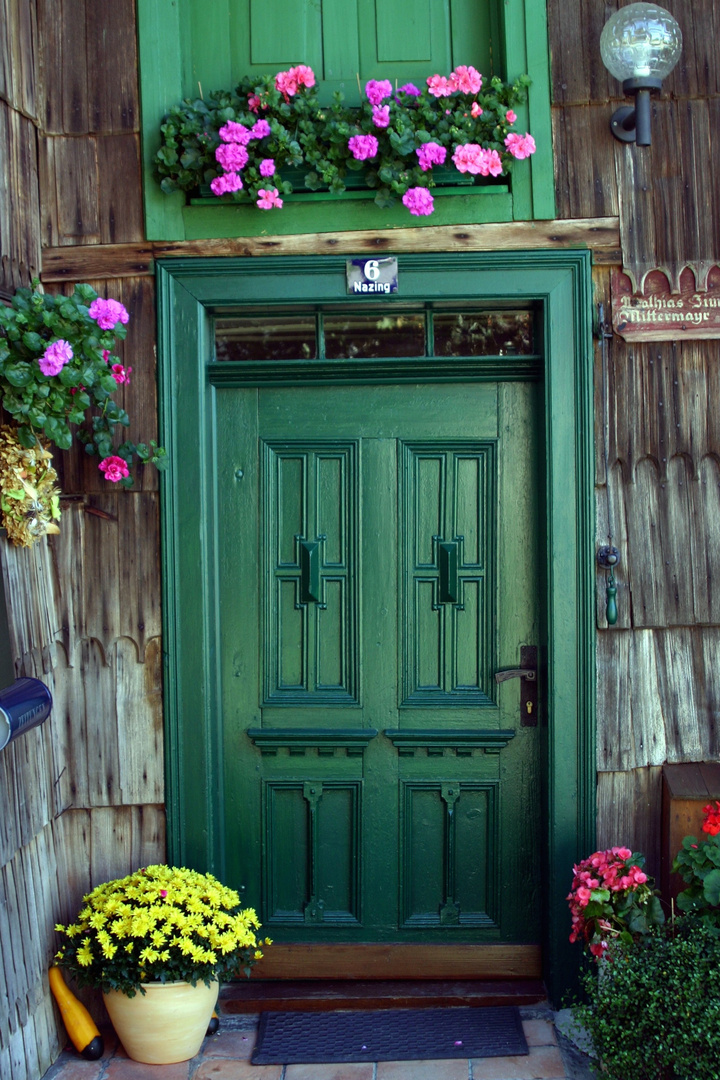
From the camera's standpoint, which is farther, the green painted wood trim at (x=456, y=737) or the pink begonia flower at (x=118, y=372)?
the green painted wood trim at (x=456, y=737)

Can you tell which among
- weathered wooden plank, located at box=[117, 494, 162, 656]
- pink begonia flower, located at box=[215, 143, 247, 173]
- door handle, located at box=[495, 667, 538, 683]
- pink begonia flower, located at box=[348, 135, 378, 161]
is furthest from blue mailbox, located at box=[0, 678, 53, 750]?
pink begonia flower, located at box=[348, 135, 378, 161]

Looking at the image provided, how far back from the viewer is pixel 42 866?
3607mm

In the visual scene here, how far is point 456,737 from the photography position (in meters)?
3.92

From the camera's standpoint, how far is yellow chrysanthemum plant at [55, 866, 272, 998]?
11.0 ft

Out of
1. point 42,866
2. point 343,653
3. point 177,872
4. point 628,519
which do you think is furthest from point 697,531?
point 42,866

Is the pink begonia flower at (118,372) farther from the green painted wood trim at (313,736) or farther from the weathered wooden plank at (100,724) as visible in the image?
the green painted wood trim at (313,736)

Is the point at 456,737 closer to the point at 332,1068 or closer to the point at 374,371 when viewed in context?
the point at 332,1068

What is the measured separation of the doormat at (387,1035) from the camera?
353cm

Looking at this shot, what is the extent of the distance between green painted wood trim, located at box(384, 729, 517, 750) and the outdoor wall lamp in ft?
7.49

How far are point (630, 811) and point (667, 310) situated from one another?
194 centimetres

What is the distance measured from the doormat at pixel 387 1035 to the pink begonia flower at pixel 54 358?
2.53 meters

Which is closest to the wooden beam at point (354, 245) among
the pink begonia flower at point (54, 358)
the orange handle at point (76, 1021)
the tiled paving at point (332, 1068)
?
the pink begonia flower at point (54, 358)

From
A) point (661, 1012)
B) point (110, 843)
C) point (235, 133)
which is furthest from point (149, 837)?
point (235, 133)

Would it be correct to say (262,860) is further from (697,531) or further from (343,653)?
(697,531)
